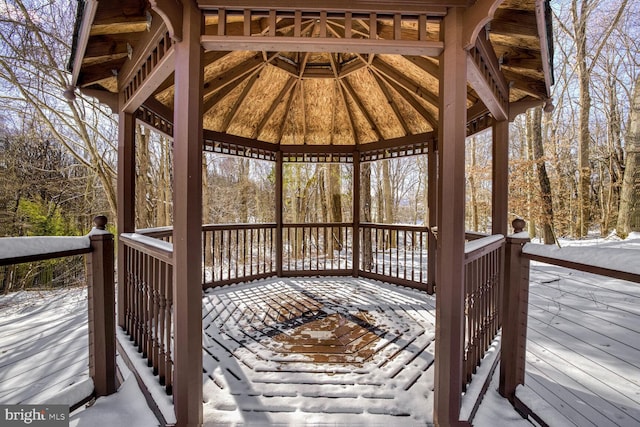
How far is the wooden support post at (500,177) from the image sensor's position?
3230mm

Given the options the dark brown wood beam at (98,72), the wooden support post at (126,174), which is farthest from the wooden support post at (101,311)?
the dark brown wood beam at (98,72)

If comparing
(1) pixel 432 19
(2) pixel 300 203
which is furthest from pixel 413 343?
(2) pixel 300 203

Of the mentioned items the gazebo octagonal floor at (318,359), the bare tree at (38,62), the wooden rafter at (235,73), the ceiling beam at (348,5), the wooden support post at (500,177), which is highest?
the bare tree at (38,62)

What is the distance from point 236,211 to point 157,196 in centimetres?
477

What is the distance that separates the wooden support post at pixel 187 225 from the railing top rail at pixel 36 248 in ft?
2.38

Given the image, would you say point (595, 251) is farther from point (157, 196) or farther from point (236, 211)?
point (236, 211)

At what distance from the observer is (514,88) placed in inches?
125

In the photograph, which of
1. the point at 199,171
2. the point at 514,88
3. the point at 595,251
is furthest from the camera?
the point at 514,88

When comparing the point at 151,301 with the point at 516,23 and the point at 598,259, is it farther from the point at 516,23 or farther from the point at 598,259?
the point at 516,23

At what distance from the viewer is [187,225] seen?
1783 mm

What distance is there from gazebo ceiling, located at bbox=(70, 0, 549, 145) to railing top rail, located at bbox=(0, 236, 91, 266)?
1716mm

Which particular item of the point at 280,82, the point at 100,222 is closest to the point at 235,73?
the point at 280,82

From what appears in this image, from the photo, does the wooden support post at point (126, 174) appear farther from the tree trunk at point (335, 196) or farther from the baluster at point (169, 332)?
the tree trunk at point (335, 196)

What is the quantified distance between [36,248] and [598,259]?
126 inches
